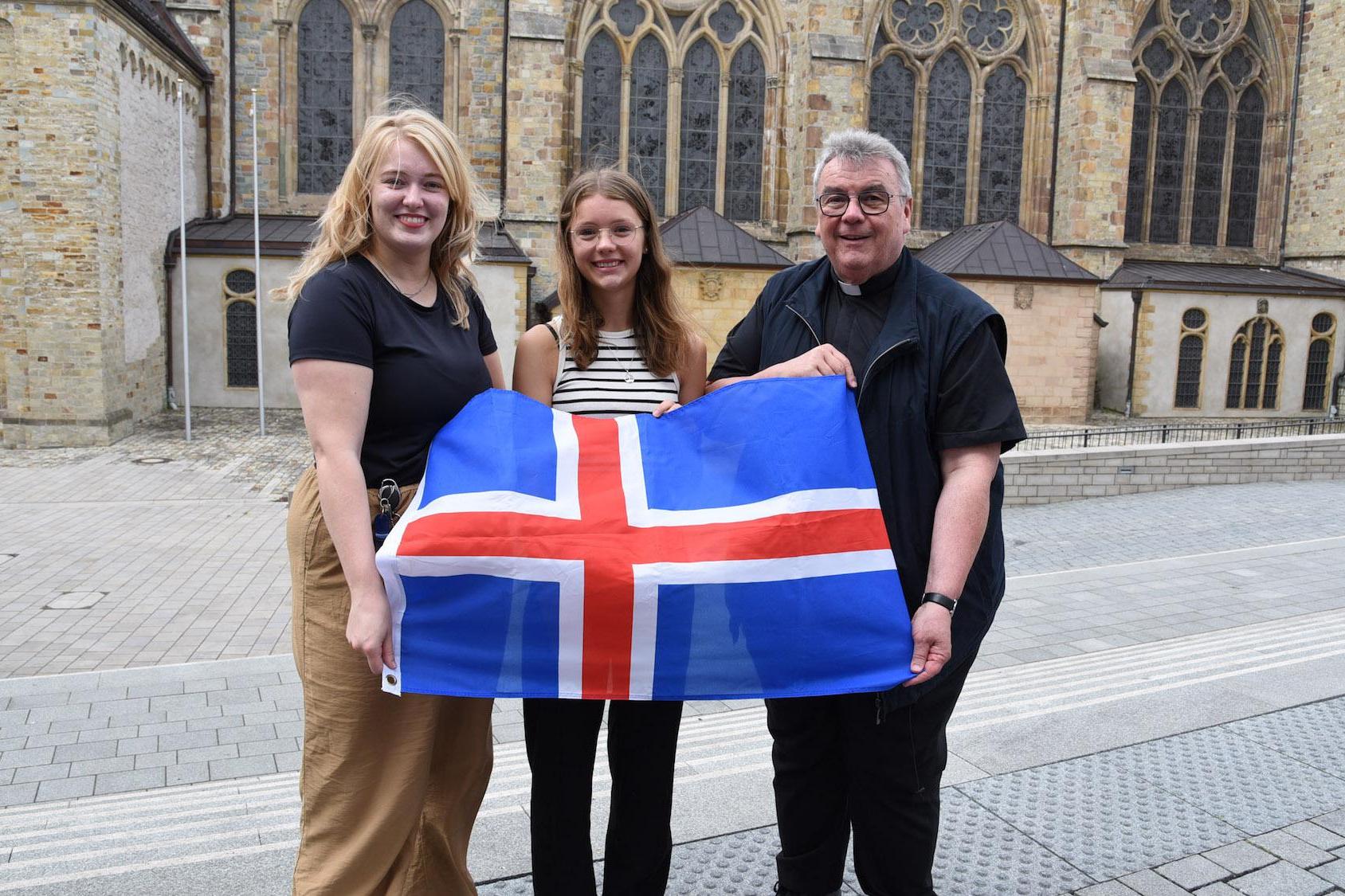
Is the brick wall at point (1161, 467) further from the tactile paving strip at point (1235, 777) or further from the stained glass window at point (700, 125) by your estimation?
the stained glass window at point (700, 125)

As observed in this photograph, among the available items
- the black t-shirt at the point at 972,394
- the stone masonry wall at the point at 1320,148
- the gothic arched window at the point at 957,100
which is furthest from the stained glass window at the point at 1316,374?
the black t-shirt at the point at 972,394

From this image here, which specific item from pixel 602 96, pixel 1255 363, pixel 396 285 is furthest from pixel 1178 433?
pixel 396 285

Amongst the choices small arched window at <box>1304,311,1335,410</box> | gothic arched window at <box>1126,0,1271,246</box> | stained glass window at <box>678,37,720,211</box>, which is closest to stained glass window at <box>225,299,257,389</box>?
stained glass window at <box>678,37,720,211</box>

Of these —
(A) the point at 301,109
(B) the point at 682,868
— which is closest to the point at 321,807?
(B) the point at 682,868

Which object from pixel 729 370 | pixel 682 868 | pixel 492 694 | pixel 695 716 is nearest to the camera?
pixel 492 694

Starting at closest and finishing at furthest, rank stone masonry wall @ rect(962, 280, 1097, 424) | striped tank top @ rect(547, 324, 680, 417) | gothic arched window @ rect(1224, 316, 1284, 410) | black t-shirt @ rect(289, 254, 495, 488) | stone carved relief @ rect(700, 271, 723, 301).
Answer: black t-shirt @ rect(289, 254, 495, 488) → striped tank top @ rect(547, 324, 680, 417) → stone carved relief @ rect(700, 271, 723, 301) → stone masonry wall @ rect(962, 280, 1097, 424) → gothic arched window @ rect(1224, 316, 1284, 410)

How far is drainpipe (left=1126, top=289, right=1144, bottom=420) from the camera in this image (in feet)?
75.9

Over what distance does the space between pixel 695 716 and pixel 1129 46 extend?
77.9 ft

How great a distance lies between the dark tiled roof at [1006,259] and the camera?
2097 centimetres

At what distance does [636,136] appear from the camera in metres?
23.2

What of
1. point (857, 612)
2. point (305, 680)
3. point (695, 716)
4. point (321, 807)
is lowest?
point (695, 716)

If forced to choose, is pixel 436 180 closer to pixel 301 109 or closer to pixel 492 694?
pixel 492 694

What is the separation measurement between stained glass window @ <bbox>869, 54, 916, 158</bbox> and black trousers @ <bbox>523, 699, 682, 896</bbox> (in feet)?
76.2

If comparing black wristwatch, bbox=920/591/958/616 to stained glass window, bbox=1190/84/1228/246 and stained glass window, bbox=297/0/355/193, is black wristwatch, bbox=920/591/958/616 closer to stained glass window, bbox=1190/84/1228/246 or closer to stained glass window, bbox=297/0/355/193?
stained glass window, bbox=297/0/355/193
